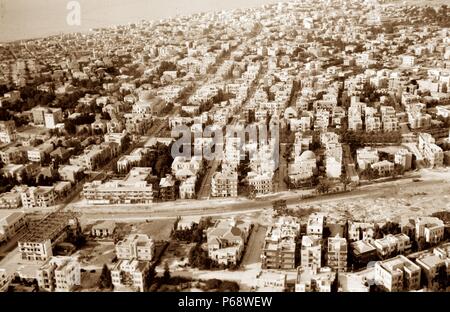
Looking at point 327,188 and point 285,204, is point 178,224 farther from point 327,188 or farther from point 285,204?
point 327,188

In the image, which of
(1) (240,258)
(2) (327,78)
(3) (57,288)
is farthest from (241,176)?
(2) (327,78)

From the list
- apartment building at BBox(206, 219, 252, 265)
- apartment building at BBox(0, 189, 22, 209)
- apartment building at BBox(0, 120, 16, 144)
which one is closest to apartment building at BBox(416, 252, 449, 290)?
apartment building at BBox(206, 219, 252, 265)

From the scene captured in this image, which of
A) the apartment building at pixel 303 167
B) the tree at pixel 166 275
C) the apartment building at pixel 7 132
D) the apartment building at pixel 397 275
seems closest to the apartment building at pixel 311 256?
the apartment building at pixel 397 275

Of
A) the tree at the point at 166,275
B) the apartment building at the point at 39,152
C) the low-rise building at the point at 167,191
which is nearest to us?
the tree at the point at 166,275

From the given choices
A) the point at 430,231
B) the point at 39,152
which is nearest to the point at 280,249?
the point at 430,231

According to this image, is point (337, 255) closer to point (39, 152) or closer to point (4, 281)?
point (4, 281)

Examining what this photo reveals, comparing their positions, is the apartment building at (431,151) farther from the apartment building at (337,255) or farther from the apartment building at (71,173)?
the apartment building at (71,173)
